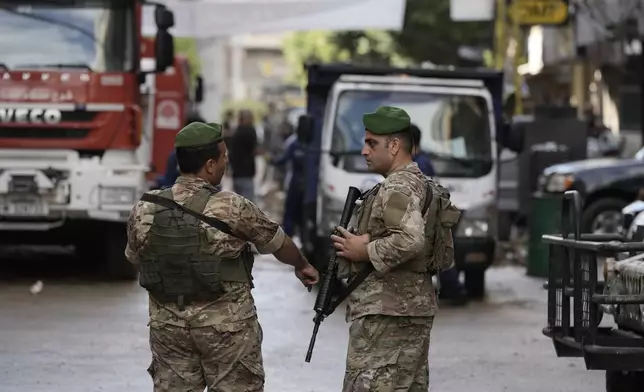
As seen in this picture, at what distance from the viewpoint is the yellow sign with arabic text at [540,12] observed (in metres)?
22.5

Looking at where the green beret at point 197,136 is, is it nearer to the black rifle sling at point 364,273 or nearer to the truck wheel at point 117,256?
the black rifle sling at point 364,273

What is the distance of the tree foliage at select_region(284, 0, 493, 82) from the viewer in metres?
37.8

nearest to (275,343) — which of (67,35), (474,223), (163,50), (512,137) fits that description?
(474,223)

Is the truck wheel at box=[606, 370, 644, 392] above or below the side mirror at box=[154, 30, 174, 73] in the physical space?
below

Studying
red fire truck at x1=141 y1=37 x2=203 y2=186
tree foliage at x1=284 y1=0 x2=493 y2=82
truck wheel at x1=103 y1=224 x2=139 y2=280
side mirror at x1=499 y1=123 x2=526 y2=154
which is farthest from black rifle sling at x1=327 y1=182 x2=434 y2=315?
tree foliage at x1=284 y1=0 x2=493 y2=82

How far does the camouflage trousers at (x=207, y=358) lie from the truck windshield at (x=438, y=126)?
8.83 m

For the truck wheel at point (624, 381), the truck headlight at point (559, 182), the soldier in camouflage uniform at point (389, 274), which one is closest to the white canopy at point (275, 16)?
the truck headlight at point (559, 182)

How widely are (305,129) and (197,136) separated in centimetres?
927

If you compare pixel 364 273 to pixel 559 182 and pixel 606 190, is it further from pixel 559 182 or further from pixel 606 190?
pixel 559 182

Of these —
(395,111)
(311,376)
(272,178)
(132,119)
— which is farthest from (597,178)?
(272,178)

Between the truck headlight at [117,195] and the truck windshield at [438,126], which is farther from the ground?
the truck windshield at [438,126]

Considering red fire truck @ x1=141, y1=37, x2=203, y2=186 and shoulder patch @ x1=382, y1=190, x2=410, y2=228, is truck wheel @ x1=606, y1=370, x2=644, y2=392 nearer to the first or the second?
shoulder patch @ x1=382, y1=190, x2=410, y2=228

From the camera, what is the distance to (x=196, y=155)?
6.51 meters

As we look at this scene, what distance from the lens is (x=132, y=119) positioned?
15.7 m
